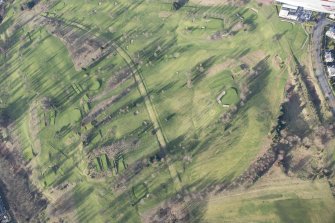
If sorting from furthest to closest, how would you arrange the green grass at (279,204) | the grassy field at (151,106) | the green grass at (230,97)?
the green grass at (230,97) → the grassy field at (151,106) → the green grass at (279,204)

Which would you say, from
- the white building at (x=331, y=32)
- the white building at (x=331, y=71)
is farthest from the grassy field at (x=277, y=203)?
the white building at (x=331, y=32)

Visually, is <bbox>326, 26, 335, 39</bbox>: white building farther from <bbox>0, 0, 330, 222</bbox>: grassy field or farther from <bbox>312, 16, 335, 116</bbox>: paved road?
<bbox>0, 0, 330, 222</bbox>: grassy field

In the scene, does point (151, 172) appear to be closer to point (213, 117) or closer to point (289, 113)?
point (213, 117)

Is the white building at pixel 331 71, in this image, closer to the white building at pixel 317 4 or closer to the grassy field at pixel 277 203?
the white building at pixel 317 4

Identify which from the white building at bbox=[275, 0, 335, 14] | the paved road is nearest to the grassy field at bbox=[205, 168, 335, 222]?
the paved road

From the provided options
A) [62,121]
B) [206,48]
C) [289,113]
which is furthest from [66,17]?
[289,113]

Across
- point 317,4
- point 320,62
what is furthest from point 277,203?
point 317,4
